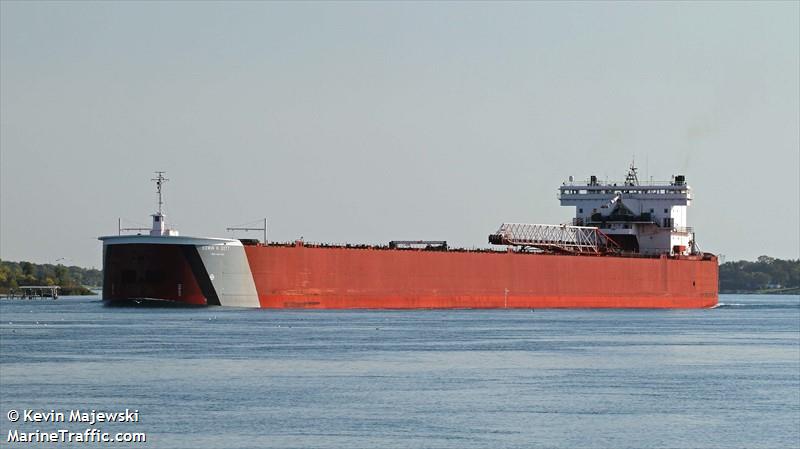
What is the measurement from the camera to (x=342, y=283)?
2618 inches

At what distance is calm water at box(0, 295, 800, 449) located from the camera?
27.1 m

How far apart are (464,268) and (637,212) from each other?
17.9 metres

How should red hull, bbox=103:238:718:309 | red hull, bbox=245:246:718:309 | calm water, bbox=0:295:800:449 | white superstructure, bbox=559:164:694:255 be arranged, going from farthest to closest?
white superstructure, bbox=559:164:694:255
red hull, bbox=245:246:718:309
red hull, bbox=103:238:718:309
calm water, bbox=0:295:800:449

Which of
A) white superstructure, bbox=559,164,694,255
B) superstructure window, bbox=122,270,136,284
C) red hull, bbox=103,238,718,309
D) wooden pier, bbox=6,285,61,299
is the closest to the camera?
red hull, bbox=103,238,718,309

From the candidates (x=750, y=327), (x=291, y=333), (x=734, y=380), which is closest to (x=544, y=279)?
(x=750, y=327)

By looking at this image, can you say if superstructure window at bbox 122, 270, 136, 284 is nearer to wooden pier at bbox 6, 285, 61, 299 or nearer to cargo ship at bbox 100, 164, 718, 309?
cargo ship at bbox 100, 164, 718, 309

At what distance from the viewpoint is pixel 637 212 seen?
285ft

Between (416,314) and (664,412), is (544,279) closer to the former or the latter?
(416,314)

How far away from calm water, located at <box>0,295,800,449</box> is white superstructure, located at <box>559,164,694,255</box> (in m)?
30.9

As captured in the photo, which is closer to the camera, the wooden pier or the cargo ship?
the cargo ship

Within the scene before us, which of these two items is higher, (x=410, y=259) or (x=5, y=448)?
(x=410, y=259)

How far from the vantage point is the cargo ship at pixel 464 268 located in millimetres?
61594

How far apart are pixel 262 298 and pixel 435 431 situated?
3681 cm

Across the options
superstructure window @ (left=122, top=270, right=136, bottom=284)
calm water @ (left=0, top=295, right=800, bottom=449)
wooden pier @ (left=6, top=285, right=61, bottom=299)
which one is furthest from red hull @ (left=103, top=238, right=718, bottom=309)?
wooden pier @ (left=6, top=285, right=61, bottom=299)
